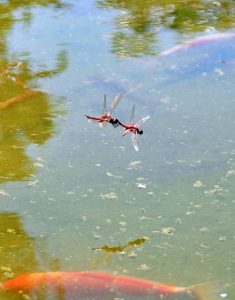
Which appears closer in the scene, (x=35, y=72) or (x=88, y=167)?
(x=88, y=167)

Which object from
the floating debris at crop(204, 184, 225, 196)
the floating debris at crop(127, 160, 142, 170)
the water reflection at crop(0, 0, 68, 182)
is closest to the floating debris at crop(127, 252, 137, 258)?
the floating debris at crop(204, 184, 225, 196)

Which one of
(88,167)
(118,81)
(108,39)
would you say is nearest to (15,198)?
(88,167)

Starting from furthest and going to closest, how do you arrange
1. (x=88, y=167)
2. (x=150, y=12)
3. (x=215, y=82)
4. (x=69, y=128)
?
(x=150, y=12)
(x=215, y=82)
(x=69, y=128)
(x=88, y=167)

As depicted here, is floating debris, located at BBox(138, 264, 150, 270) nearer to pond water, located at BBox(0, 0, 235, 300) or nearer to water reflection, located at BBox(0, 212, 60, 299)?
pond water, located at BBox(0, 0, 235, 300)

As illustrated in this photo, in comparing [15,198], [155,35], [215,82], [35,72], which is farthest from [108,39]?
[15,198]

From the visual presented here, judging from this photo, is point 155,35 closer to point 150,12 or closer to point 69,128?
point 150,12

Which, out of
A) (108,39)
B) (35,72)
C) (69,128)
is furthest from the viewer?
(108,39)

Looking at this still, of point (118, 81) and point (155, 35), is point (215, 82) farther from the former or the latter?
point (155, 35)

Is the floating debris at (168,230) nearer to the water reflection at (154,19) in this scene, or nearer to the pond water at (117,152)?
the pond water at (117,152)
